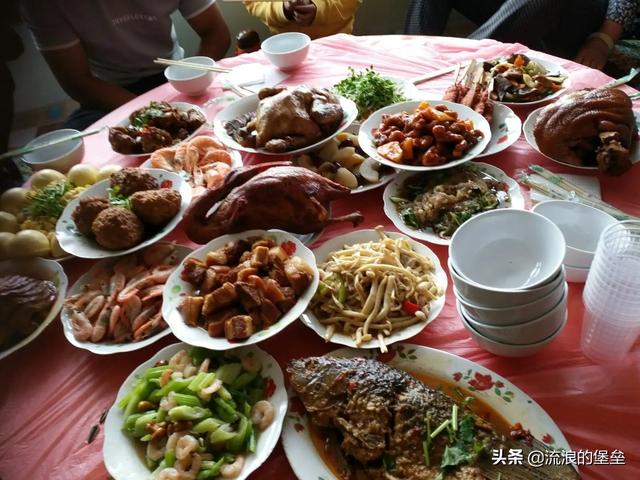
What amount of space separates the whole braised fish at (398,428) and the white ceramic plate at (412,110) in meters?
1.03

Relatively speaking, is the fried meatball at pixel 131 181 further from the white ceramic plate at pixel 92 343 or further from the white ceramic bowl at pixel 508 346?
the white ceramic bowl at pixel 508 346

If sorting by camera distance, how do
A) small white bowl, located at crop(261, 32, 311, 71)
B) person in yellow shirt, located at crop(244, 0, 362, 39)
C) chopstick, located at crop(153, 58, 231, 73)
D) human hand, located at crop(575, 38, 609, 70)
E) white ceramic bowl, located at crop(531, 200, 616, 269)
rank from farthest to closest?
person in yellow shirt, located at crop(244, 0, 362, 39)
human hand, located at crop(575, 38, 609, 70)
small white bowl, located at crop(261, 32, 311, 71)
chopstick, located at crop(153, 58, 231, 73)
white ceramic bowl, located at crop(531, 200, 616, 269)

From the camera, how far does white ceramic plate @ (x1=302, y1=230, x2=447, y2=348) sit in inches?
57.6

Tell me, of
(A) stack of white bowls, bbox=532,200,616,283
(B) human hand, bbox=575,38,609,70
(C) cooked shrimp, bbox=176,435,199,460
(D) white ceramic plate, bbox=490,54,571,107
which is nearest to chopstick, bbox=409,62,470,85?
(D) white ceramic plate, bbox=490,54,571,107

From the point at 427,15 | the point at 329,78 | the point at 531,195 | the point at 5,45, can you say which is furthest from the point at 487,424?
the point at 427,15

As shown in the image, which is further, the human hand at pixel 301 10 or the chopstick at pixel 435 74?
the human hand at pixel 301 10

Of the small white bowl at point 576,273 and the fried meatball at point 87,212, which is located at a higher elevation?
the small white bowl at point 576,273

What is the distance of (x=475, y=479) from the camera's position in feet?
3.61

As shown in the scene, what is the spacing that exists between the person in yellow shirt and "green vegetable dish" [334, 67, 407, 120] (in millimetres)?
1526

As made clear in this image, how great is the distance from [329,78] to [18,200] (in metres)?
1.94

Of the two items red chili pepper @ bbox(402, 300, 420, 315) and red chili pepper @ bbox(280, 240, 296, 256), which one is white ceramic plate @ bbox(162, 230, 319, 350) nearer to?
red chili pepper @ bbox(280, 240, 296, 256)

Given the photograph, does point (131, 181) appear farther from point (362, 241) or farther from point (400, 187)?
point (400, 187)

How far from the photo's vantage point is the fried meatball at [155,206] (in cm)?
190

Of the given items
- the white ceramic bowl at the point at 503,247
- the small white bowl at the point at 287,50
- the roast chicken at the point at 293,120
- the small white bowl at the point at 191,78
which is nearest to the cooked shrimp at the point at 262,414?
the white ceramic bowl at the point at 503,247
